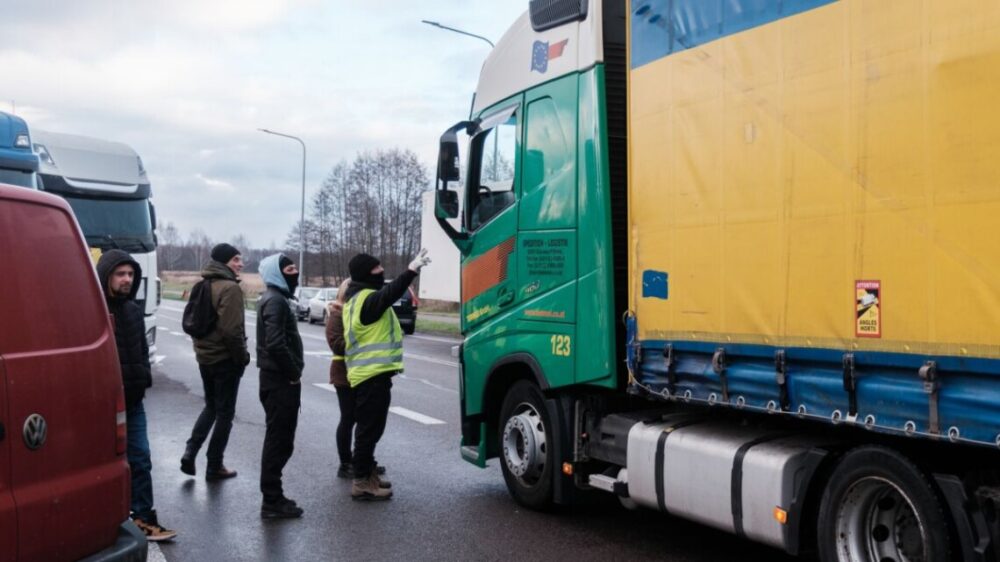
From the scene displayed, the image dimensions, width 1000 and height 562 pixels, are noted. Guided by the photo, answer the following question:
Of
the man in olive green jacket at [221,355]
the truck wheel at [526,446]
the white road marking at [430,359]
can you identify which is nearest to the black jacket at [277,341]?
the man in olive green jacket at [221,355]

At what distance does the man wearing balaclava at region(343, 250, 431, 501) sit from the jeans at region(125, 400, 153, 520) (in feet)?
5.36

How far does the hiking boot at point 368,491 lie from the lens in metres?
7.14

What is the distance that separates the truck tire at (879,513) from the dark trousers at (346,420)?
4458 mm

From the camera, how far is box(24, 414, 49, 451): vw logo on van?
Result: 11.3ft

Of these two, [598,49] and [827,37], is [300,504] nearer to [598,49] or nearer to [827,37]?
[598,49]

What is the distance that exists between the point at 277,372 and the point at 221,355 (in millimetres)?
1001

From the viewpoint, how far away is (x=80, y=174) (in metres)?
14.7

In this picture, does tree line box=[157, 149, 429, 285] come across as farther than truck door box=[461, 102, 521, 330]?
Yes

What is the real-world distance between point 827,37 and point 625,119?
1.79m

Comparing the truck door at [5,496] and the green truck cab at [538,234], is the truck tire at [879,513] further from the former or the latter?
the truck door at [5,496]

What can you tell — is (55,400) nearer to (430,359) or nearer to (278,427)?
(278,427)

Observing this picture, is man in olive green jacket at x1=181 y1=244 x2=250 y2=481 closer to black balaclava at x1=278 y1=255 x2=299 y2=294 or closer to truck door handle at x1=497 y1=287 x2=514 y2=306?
black balaclava at x1=278 y1=255 x2=299 y2=294

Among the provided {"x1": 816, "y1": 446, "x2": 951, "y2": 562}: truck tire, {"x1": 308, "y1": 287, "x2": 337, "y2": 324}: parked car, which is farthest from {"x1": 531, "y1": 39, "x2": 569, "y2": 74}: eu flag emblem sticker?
{"x1": 308, "y1": 287, "x2": 337, "y2": 324}: parked car

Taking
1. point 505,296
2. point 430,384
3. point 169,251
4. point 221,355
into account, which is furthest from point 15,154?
point 169,251
